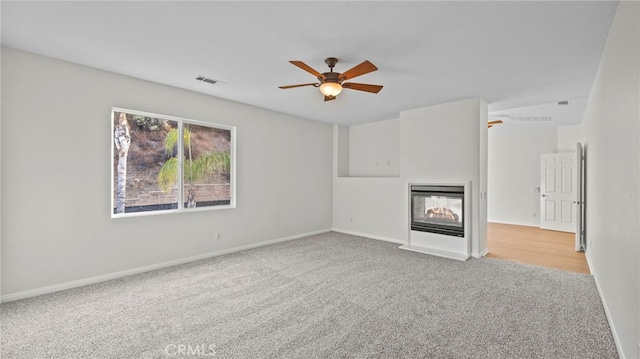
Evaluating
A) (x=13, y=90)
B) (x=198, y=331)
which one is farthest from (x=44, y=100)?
(x=198, y=331)

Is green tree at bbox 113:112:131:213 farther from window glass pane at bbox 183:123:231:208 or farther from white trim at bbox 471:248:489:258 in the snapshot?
white trim at bbox 471:248:489:258

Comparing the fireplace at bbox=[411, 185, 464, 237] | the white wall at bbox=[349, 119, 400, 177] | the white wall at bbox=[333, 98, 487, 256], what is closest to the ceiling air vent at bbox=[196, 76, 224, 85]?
the white wall at bbox=[333, 98, 487, 256]

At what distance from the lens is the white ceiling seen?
2213mm

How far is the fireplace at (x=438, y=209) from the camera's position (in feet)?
15.5

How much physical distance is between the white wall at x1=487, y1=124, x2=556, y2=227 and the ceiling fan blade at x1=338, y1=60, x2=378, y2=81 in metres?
5.94

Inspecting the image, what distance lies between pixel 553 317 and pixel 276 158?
4.59m

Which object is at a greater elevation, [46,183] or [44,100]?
[44,100]

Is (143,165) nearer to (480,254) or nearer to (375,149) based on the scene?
(375,149)

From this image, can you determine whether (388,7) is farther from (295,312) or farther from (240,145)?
(240,145)

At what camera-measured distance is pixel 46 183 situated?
10.2 ft

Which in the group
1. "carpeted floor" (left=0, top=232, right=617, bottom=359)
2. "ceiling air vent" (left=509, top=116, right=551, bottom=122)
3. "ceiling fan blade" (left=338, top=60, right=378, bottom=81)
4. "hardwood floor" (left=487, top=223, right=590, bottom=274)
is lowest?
"carpeted floor" (left=0, top=232, right=617, bottom=359)

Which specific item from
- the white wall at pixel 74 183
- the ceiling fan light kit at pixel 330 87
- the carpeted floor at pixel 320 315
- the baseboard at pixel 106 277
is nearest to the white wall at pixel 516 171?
the carpeted floor at pixel 320 315

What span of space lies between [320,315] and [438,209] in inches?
128

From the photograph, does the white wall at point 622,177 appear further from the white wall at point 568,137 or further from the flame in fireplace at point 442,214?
the white wall at point 568,137
